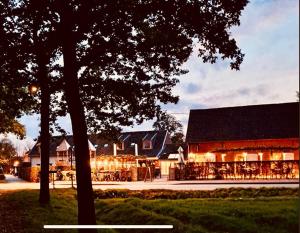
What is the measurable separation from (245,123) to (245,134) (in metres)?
1.73

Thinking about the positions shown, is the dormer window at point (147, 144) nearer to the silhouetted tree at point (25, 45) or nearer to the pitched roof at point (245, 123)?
the pitched roof at point (245, 123)

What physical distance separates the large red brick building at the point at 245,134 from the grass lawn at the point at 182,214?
25130 mm

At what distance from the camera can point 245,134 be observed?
45.8m

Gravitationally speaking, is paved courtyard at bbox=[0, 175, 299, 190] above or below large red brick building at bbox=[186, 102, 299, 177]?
below

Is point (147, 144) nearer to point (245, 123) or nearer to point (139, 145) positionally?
point (139, 145)

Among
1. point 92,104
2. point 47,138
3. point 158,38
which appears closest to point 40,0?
point 158,38

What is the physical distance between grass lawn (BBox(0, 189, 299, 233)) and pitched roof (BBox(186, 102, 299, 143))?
2691 cm

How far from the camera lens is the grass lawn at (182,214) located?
13742mm

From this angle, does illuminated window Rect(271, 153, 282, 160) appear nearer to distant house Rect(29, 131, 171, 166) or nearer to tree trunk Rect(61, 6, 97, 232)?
distant house Rect(29, 131, 171, 166)

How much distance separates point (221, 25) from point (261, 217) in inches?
267

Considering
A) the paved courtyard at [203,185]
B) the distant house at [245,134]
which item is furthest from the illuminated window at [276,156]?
the paved courtyard at [203,185]

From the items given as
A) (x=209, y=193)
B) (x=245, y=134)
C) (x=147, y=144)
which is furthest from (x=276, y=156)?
(x=147, y=144)

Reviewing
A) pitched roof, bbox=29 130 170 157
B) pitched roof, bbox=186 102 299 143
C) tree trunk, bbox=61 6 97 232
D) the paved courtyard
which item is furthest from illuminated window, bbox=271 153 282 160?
tree trunk, bbox=61 6 97 232

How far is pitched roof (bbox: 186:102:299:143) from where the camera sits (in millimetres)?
45219
